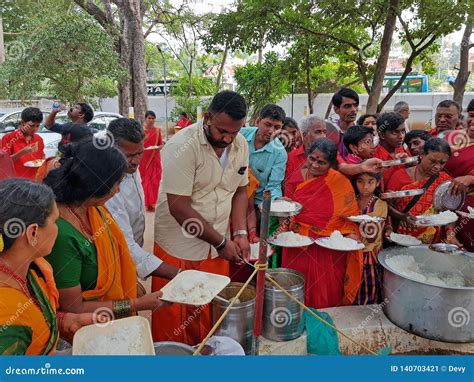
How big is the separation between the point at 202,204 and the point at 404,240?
162 cm

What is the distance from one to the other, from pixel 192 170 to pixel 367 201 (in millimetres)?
1422

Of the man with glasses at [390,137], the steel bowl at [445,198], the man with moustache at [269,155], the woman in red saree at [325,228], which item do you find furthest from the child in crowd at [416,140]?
the man with moustache at [269,155]

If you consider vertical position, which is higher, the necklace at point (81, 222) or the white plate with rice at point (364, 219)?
the necklace at point (81, 222)

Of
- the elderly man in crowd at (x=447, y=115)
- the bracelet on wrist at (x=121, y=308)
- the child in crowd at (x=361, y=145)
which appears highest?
the elderly man in crowd at (x=447, y=115)

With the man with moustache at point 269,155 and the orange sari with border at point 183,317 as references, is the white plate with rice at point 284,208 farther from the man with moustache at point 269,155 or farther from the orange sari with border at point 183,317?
the orange sari with border at point 183,317

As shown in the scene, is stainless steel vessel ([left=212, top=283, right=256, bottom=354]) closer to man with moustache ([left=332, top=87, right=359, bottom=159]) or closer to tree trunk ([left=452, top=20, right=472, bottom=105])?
man with moustache ([left=332, top=87, right=359, bottom=159])

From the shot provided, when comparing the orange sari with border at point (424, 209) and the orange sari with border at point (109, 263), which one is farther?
the orange sari with border at point (424, 209)

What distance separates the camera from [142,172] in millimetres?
6840

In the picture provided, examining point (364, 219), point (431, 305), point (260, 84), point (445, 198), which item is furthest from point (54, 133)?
point (431, 305)

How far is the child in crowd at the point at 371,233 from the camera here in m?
2.95

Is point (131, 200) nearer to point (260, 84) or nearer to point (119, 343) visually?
point (119, 343)

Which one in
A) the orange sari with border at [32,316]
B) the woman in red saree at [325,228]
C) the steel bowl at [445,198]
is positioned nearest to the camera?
the orange sari with border at [32,316]

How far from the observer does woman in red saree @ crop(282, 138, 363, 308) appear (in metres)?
2.90

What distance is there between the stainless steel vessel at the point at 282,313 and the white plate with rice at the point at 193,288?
0.61 meters
